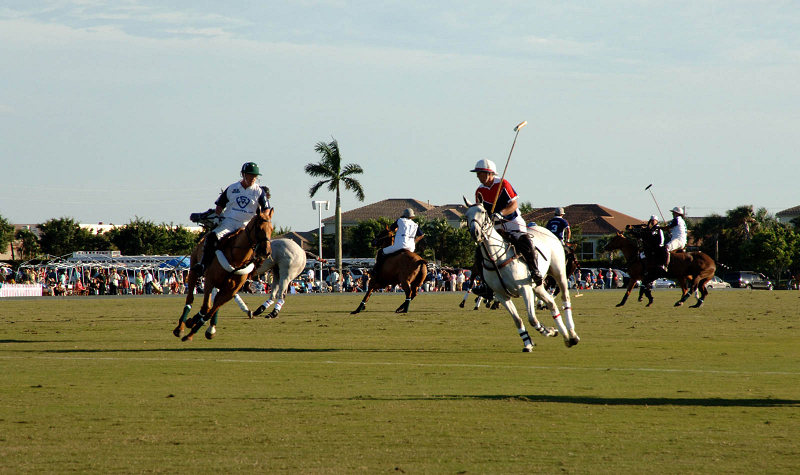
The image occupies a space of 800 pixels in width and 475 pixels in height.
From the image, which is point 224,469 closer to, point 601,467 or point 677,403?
point 601,467

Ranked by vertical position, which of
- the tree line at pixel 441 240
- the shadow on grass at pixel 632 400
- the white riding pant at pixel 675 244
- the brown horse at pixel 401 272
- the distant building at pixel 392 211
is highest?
the distant building at pixel 392 211

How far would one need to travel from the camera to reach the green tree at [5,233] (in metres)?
118

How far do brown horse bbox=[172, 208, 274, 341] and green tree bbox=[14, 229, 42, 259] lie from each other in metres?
110

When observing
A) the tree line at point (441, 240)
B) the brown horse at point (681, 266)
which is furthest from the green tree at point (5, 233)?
the brown horse at point (681, 266)

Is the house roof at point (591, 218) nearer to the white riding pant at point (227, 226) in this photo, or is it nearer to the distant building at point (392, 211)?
the distant building at point (392, 211)

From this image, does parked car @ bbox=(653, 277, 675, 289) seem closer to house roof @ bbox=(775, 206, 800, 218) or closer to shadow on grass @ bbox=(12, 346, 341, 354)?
shadow on grass @ bbox=(12, 346, 341, 354)

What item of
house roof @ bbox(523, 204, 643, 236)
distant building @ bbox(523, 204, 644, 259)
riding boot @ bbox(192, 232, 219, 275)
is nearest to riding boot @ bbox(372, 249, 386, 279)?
riding boot @ bbox(192, 232, 219, 275)

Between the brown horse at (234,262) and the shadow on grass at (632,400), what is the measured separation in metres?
6.46

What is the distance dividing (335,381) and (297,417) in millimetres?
2506

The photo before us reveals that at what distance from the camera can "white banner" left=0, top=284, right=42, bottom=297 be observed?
55963mm

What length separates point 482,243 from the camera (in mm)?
13867

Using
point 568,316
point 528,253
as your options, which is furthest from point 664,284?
point 528,253

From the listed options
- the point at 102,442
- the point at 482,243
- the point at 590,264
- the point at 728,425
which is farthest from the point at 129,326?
the point at 590,264

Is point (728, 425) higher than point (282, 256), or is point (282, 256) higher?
point (282, 256)
